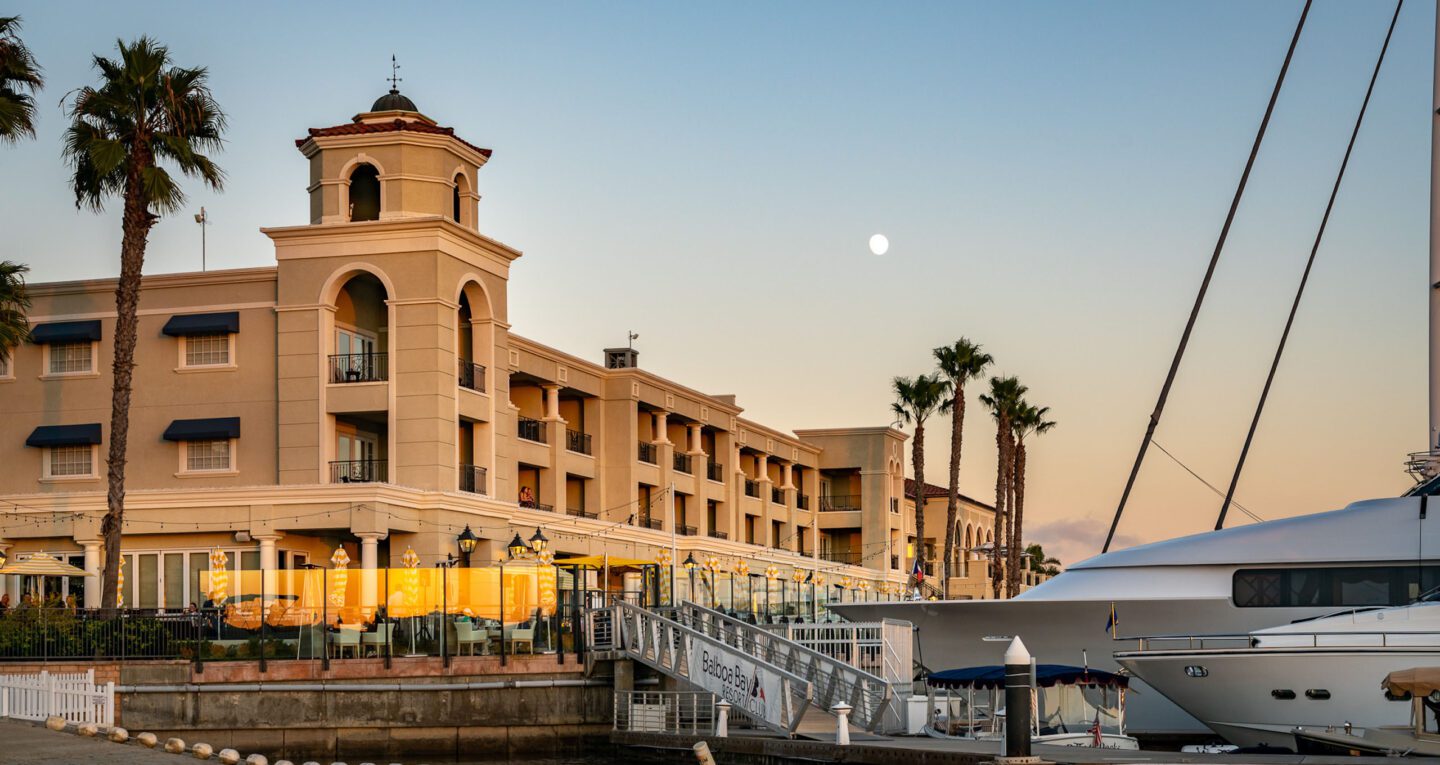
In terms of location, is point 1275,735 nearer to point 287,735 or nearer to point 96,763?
point 96,763

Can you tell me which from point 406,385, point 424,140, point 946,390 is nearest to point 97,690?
point 406,385

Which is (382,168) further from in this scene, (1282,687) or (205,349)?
(1282,687)

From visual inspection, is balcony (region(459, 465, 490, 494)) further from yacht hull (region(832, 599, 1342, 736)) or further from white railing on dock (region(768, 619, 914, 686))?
yacht hull (region(832, 599, 1342, 736))

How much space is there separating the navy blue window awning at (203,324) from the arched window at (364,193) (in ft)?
15.3

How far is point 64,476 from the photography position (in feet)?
177

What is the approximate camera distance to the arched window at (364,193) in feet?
181

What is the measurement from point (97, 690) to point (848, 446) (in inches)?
2698

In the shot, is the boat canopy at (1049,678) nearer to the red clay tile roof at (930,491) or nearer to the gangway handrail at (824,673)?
the gangway handrail at (824,673)

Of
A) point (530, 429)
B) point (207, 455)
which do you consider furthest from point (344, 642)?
point (530, 429)

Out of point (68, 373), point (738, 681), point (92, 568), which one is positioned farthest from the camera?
point (68, 373)

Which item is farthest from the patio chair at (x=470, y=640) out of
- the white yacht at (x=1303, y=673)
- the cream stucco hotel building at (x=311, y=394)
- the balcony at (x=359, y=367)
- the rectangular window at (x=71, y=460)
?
the rectangular window at (x=71, y=460)

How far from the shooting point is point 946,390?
85312 mm

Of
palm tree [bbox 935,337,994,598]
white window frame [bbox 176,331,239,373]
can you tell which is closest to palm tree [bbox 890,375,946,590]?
palm tree [bbox 935,337,994,598]

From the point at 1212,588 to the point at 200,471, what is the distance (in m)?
31.5
